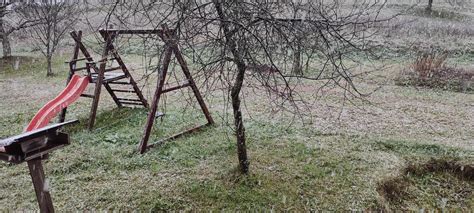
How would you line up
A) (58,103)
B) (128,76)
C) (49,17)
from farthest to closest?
(49,17)
(128,76)
(58,103)

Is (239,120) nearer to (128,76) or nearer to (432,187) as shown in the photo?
(432,187)

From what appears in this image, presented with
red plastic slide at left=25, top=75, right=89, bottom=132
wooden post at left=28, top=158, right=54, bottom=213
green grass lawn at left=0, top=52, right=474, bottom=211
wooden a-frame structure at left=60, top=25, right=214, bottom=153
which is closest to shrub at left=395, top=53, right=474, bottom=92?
green grass lawn at left=0, top=52, right=474, bottom=211

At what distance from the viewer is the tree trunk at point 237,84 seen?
2775 mm

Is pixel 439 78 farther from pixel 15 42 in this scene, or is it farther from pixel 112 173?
pixel 15 42

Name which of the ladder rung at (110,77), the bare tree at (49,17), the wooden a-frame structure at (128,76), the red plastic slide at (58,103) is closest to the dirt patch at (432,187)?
the wooden a-frame structure at (128,76)

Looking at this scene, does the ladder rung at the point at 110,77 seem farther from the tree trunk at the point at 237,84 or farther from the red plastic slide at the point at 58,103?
the tree trunk at the point at 237,84

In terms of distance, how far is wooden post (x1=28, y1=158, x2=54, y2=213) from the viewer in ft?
8.58

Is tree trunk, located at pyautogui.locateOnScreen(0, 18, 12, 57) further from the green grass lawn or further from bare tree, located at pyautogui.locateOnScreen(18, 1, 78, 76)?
the green grass lawn

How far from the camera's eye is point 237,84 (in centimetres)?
336

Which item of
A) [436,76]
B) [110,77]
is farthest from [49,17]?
[436,76]

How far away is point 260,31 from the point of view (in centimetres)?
311

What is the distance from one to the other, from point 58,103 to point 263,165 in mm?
2907

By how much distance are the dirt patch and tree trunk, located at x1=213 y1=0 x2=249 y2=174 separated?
57.6 inches

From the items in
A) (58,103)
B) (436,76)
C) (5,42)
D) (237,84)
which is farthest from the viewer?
(5,42)
